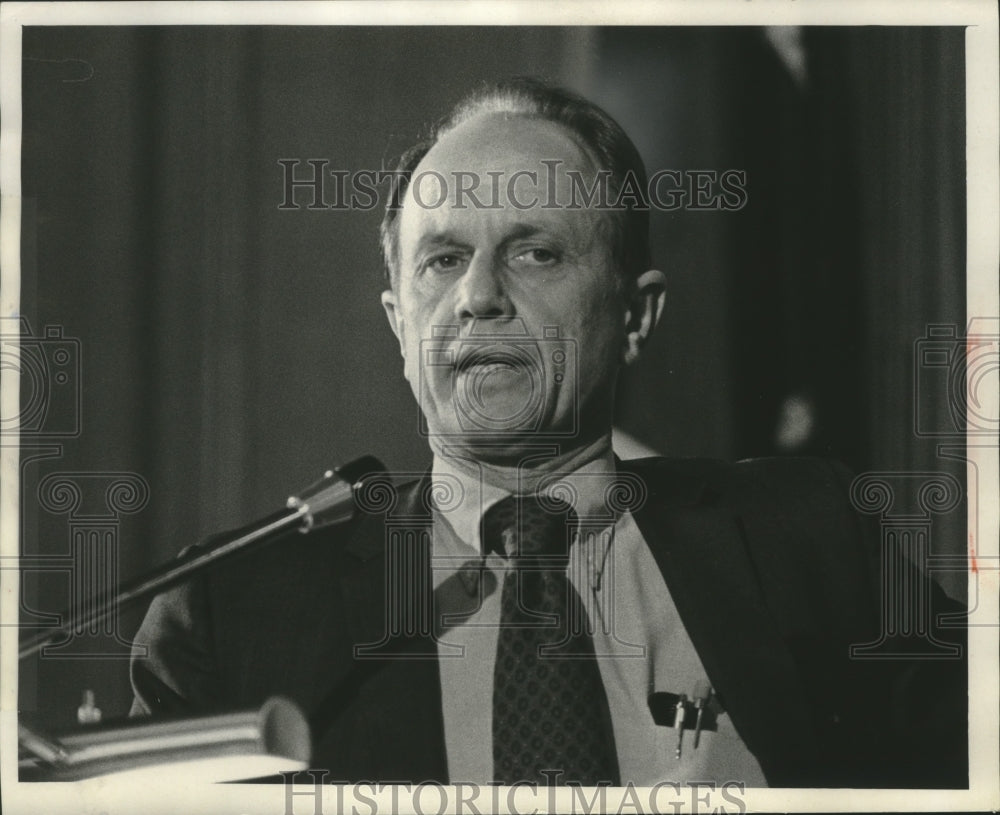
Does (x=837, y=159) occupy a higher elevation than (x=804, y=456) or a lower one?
higher

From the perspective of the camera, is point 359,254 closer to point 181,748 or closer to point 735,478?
point 735,478

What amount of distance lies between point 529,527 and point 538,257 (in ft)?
1.16

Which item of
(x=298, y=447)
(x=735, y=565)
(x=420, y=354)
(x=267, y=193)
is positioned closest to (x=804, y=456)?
(x=735, y=565)

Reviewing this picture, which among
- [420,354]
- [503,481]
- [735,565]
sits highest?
[420,354]

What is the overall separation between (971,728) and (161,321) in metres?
1.22

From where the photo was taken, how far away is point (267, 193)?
4.89 feet

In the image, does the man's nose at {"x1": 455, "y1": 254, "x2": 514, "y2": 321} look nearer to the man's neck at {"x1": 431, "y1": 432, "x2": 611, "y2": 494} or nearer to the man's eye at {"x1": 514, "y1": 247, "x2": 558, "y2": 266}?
the man's eye at {"x1": 514, "y1": 247, "x2": 558, "y2": 266}

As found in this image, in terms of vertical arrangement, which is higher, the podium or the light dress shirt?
the light dress shirt

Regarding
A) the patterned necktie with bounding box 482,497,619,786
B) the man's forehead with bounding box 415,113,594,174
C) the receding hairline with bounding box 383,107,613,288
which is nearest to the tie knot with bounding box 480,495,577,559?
the patterned necktie with bounding box 482,497,619,786

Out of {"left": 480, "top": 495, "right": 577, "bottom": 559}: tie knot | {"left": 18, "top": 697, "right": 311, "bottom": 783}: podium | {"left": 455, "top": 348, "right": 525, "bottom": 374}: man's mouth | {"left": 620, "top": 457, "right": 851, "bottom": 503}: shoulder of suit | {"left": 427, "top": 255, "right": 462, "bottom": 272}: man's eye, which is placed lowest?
{"left": 18, "top": 697, "right": 311, "bottom": 783}: podium

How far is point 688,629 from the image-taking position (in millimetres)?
1420

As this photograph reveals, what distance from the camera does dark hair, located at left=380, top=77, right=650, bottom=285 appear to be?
1464 millimetres

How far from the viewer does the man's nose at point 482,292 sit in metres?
1.42

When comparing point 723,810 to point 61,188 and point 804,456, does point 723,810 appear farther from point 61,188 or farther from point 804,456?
point 61,188
